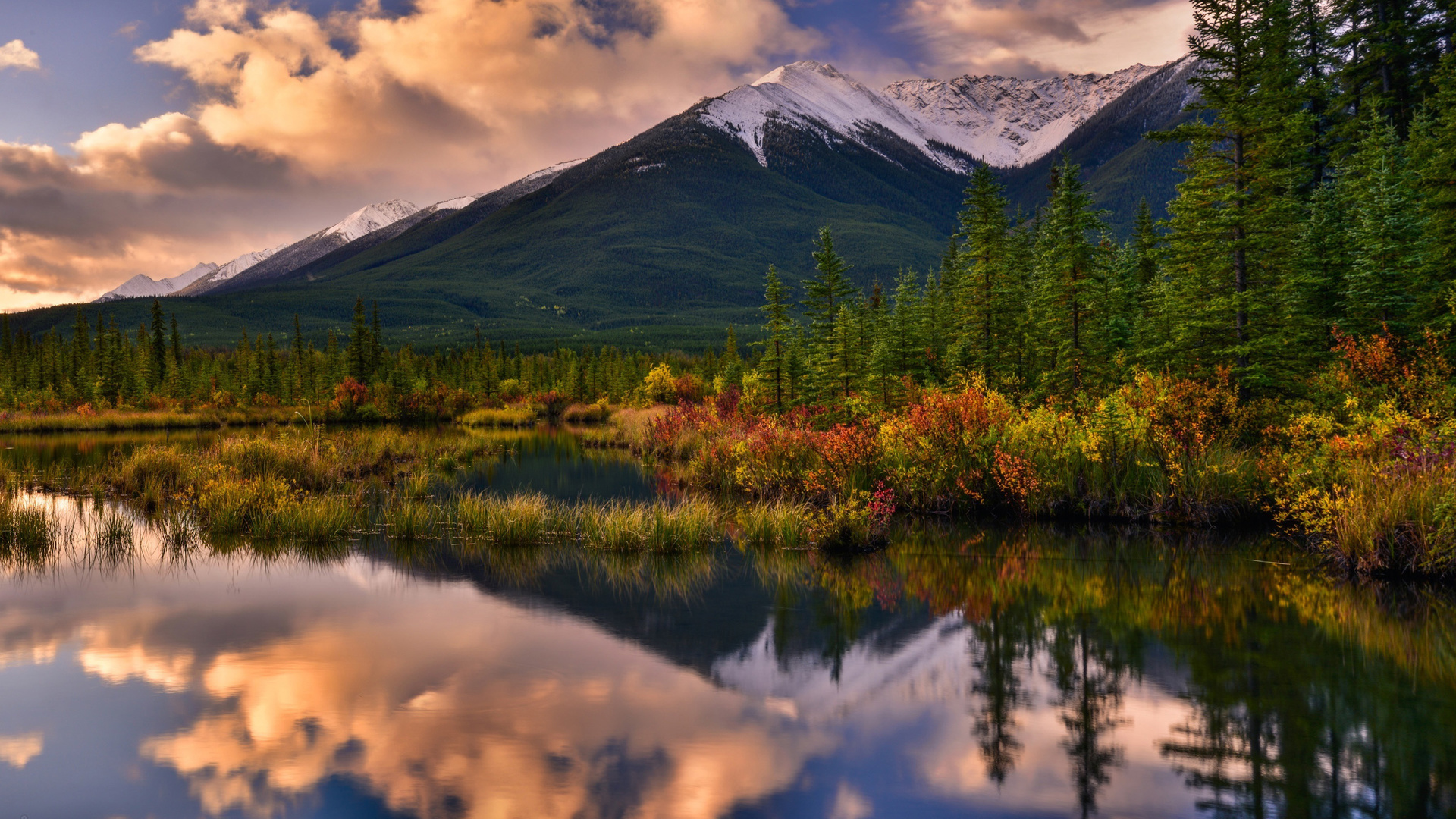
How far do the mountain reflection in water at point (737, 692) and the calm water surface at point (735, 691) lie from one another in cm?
4

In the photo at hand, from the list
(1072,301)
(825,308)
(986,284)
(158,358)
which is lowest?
(1072,301)

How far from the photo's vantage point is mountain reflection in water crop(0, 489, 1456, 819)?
7668 millimetres

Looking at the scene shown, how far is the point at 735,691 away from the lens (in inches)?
404

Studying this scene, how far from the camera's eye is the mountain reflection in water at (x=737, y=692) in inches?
302

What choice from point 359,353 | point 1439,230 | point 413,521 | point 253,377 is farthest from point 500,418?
point 1439,230

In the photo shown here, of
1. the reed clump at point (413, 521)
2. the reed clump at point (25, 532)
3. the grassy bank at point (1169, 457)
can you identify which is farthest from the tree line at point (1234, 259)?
the reed clump at point (25, 532)

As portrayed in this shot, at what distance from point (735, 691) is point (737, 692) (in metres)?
0.06

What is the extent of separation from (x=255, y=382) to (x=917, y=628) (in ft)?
277

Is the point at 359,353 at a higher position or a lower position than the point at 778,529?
higher

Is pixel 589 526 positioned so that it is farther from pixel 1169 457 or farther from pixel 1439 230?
pixel 1439 230

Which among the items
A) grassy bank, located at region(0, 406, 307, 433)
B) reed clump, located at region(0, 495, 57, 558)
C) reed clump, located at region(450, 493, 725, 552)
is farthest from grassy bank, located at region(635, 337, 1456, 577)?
grassy bank, located at region(0, 406, 307, 433)

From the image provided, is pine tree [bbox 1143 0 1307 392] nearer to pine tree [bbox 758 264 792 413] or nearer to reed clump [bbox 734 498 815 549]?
reed clump [bbox 734 498 815 549]

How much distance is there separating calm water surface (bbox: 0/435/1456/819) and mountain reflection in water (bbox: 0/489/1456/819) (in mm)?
44

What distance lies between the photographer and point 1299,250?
22.9m
